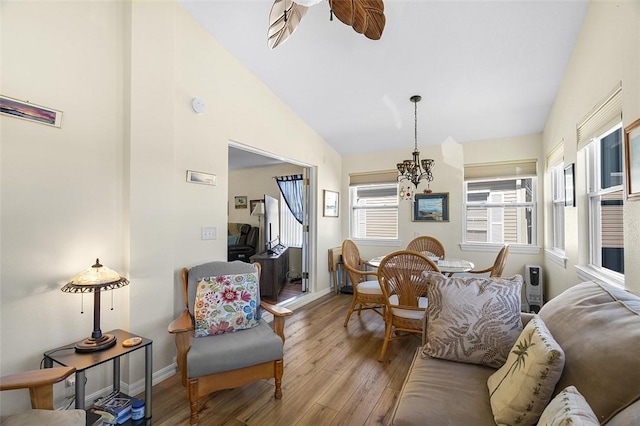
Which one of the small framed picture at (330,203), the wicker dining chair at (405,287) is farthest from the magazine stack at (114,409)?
the small framed picture at (330,203)

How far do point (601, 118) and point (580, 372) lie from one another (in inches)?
79.3

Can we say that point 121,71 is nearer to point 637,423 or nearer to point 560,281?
point 637,423

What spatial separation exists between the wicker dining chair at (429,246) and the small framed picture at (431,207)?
536 mm

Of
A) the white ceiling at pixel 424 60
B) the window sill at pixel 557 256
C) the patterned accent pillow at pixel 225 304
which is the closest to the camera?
the patterned accent pillow at pixel 225 304

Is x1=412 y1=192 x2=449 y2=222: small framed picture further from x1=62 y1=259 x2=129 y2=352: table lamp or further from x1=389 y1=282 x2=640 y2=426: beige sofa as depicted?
x1=62 y1=259 x2=129 y2=352: table lamp

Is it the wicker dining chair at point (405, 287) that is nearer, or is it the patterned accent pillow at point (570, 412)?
the patterned accent pillow at point (570, 412)

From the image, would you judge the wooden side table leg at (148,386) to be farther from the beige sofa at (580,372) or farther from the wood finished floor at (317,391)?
the beige sofa at (580,372)

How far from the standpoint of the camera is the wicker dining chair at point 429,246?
394 cm

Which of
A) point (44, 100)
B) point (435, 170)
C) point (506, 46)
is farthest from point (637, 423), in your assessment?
point (435, 170)

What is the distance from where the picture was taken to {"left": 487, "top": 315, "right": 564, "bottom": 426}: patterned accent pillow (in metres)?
1.01

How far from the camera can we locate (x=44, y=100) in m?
1.76

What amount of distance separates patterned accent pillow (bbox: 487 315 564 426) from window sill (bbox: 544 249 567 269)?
7.48 feet

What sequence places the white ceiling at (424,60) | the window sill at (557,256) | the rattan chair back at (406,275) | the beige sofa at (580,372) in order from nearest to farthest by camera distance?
the beige sofa at (580,372)
the white ceiling at (424,60)
the rattan chair back at (406,275)
the window sill at (557,256)

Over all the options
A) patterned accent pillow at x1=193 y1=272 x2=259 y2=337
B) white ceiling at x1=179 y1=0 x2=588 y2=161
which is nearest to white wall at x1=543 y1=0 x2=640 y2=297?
white ceiling at x1=179 y1=0 x2=588 y2=161
